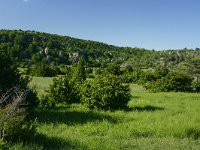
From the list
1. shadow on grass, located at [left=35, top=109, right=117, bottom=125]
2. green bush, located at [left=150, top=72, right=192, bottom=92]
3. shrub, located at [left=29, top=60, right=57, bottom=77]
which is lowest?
shadow on grass, located at [left=35, top=109, right=117, bottom=125]

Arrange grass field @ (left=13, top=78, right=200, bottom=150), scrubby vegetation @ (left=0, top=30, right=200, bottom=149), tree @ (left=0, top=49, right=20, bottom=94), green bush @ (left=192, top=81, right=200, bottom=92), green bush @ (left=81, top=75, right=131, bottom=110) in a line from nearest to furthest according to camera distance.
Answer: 1. scrubby vegetation @ (left=0, top=30, right=200, bottom=149)
2. grass field @ (left=13, top=78, right=200, bottom=150)
3. tree @ (left=0, top=49, right=20, bottom=94)
4. green bush @ (left=81, top=75, right=131, bottom=110)
5. green bush @ (left=192, top=81, right=200, bottom=92)

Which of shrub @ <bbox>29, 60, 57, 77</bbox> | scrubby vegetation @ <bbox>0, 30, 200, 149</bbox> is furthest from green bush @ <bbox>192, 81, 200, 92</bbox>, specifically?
shrub @ <bbox>29, 60, 57, 77</bbox>

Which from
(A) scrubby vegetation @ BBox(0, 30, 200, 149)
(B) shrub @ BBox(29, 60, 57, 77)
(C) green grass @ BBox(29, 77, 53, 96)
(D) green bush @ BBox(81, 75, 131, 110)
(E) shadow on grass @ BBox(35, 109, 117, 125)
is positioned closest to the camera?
(A) scrubby vegetation @ BBox(0, 30, 200, 149)

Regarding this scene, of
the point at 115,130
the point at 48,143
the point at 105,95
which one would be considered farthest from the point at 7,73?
the point at 48,143

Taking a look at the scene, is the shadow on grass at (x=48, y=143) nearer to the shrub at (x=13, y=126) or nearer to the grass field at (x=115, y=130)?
the grass field at (x=115, y=130)

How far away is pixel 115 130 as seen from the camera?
586 inches

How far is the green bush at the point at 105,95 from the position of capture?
2064 centimetres

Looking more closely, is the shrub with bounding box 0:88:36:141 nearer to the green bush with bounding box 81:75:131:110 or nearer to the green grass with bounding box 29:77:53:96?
the green bush with bounding box 81:75:131:110

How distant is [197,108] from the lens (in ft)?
72.9

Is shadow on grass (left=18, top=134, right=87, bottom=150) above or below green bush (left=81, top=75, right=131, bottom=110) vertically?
below

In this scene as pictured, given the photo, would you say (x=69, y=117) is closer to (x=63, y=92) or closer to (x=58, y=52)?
(x=63, y=92)

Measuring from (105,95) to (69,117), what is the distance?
3279 millimetres

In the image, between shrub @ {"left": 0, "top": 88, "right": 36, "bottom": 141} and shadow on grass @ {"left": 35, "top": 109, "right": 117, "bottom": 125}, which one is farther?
shadow on grass @ {"left": 35, "top": 109, "right": 117, "bottom": 125}

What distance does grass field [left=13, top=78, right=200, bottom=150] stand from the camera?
40.4 ft
